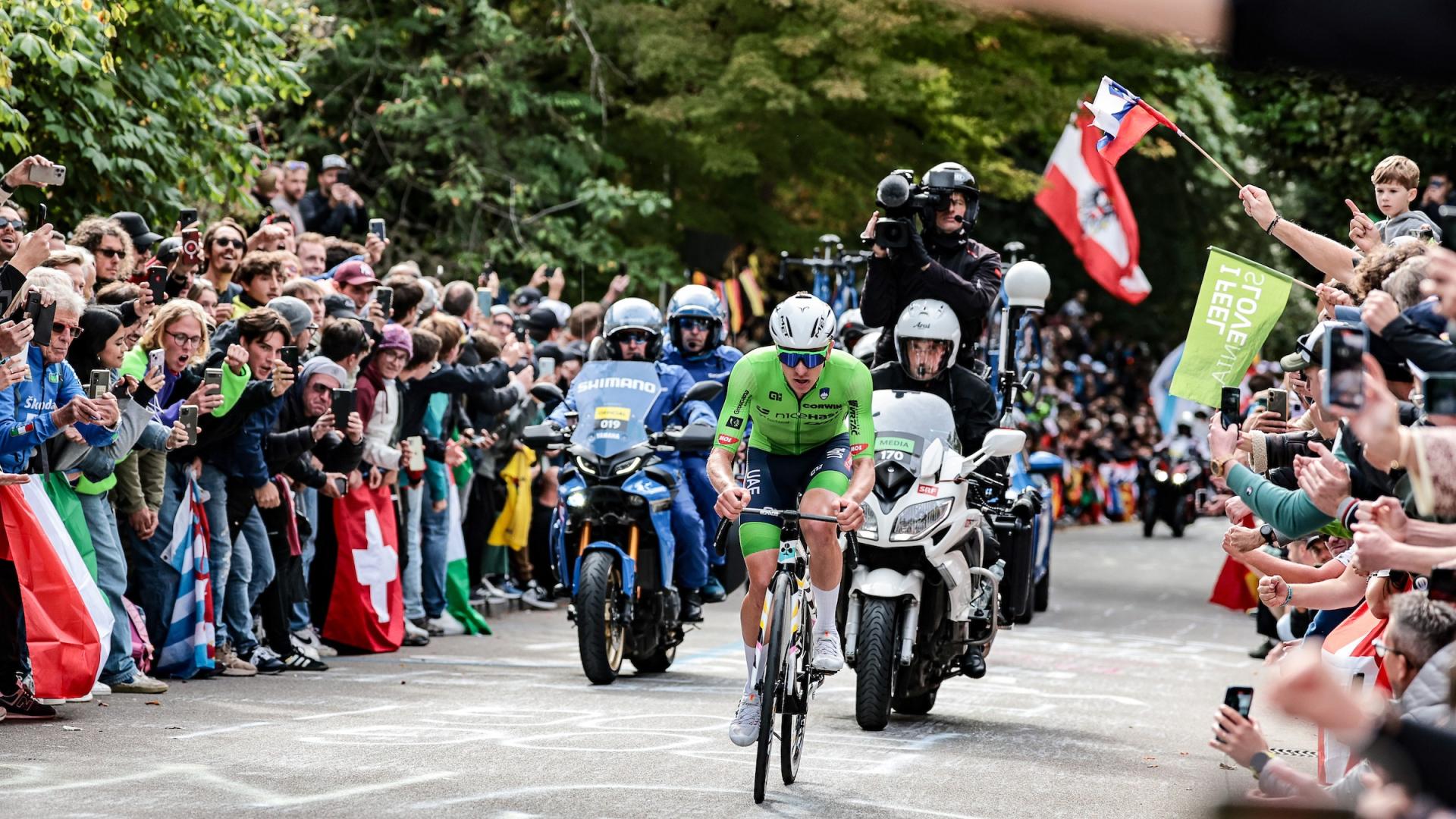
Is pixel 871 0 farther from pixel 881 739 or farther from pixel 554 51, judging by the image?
pixel 881 739

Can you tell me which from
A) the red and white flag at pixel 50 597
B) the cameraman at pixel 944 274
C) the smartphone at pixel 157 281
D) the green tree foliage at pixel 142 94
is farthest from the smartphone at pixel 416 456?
the red and white flag at pixel 50 597

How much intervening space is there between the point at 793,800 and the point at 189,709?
3.34m

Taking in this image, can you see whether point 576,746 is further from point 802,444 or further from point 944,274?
point 944,274

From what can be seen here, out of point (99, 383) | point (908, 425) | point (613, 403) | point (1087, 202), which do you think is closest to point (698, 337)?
point (613, 403)

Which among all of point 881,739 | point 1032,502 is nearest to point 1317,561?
point 881,739

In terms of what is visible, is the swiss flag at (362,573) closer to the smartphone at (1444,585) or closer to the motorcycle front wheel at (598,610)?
the motorcycle front wheel at (598,610)

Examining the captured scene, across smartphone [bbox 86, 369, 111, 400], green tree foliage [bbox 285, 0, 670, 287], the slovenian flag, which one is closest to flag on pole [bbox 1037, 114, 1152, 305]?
green tree foliage [bbox 285, 0, 670, 287]

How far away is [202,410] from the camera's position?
10.3 metres

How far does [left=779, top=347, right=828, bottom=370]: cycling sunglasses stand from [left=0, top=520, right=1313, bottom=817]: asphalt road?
173cm

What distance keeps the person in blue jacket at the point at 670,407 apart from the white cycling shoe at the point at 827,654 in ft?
11.1

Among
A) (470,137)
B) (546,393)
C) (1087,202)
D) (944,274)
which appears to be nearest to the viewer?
(944,274)

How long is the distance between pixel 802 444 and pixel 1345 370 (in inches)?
200

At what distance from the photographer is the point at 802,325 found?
8.59m

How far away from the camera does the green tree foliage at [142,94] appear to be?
1207 centimetres
